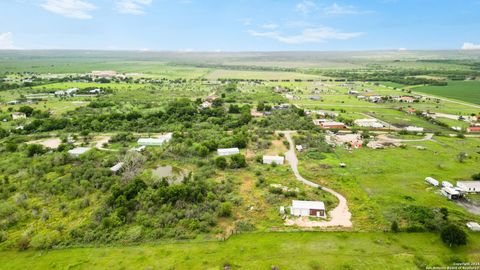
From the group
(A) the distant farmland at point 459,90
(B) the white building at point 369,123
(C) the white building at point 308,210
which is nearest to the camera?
(C) the white building at point 308,210

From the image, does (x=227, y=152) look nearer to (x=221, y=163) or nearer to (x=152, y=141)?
(x=221, y=163)

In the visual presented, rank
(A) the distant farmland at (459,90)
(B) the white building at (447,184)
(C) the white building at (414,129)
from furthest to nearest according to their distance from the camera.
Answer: (A) the distant farmland at (459,90)
(C) the white building at (414,129)
(B) the white building at (447,184)

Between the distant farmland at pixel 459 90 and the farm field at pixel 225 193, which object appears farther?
the distant farmland at pixel 459 90

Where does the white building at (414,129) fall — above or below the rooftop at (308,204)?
above

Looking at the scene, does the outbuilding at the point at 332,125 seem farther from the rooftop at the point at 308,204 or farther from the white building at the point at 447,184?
the rooftop at the point at 308,204

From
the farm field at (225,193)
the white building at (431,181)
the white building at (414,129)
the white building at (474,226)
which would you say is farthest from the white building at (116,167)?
the white building at (414,129)

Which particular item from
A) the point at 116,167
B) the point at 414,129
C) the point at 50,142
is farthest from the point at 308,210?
the point at 50,142

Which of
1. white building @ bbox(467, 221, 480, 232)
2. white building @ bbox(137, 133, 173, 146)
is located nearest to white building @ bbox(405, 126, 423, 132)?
white building @ bbox(467, 221, 480, 232)

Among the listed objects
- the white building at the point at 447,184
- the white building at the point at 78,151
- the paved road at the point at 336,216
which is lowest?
the paved road at the point at 336,216

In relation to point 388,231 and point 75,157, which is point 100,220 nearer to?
point 75,157
